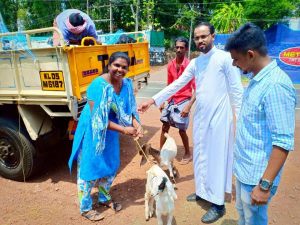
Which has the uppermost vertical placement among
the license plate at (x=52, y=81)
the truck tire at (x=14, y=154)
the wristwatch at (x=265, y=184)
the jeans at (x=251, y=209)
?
the license plate at (x=52, y=81)

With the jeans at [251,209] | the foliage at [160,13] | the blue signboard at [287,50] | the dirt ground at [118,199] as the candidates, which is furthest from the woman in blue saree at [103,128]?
the foliage at [160,13]

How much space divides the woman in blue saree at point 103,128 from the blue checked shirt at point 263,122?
1247 mm

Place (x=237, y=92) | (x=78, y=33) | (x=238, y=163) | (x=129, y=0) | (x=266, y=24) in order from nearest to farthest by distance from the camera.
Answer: (x=238, y=163) < (x=237, y=92) < (x=78, y=33) < (x=266, y=24) < (x=129, y=0)

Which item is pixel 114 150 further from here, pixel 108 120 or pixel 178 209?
pixel 178 209

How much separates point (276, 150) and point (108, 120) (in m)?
1.68

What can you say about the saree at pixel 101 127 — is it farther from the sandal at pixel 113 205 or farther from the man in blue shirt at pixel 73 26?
the man in blue shirt at pixel 73 26

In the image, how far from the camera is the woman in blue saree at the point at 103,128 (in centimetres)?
276

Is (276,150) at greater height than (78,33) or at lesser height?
lesser

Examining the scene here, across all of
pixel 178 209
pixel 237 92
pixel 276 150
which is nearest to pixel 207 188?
pixel 178 209

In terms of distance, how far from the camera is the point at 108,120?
2.83 metres

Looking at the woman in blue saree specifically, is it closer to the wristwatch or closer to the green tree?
the wristwatch

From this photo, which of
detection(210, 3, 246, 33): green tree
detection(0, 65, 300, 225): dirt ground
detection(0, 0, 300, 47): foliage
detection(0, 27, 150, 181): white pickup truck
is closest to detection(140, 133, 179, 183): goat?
detection(0, 65, 300, 225): dirt ground

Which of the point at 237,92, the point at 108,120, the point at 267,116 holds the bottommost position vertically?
the point at 108,120

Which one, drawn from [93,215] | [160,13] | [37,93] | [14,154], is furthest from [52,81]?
[160,13]
